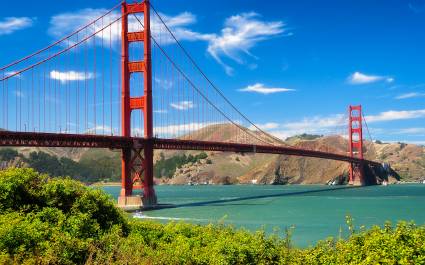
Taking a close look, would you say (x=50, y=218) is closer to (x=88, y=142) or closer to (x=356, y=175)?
(x=88, y=142)

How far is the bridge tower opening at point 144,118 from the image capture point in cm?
6231

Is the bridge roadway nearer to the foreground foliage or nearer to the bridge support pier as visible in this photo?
the foreground foliage

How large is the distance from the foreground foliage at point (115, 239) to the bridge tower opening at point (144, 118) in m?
40.2

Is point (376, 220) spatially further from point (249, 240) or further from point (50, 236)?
point (50, 236)

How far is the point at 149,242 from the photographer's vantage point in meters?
20.0

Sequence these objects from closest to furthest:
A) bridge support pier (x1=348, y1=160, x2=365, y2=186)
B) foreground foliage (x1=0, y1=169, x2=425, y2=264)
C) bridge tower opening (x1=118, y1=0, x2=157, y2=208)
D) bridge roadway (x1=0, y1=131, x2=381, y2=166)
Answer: foreground foliage (x1=0, y1=169, x2=425, y2=264) < bridge roadway (x1=0, y1=131, x2=381, y2=166) < bridge tower opening (x1=118, y1=0, x2=157, y2=208) < bridge support pier (x1=348, y1=160, x2=365, y2=186)

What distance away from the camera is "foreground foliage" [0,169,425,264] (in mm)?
13617

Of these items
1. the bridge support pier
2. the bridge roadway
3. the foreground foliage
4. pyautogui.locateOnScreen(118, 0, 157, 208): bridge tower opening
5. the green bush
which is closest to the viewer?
the foreground foliage

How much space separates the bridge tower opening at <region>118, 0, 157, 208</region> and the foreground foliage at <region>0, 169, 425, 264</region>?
40229 millimetres

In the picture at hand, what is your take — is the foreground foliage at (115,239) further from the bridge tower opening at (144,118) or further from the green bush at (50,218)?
the bridge tower opening at (144,118)

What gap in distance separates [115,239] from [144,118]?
45107 millimetres

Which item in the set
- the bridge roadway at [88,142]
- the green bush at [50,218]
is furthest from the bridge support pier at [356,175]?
the green bush at [50,218]

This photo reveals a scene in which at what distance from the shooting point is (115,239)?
17672 millimetres

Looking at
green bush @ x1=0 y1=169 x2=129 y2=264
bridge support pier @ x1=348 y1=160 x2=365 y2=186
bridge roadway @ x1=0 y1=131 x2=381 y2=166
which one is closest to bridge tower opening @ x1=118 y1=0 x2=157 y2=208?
bridge roadway @ x1=0 y1=131 x2=381 y2=166
